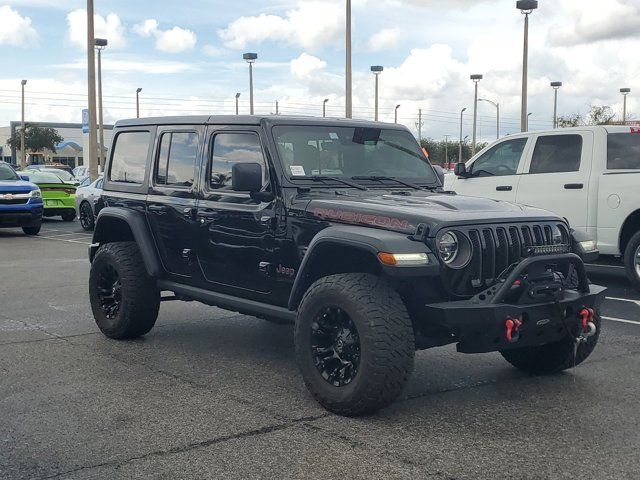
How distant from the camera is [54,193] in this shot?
879 inches

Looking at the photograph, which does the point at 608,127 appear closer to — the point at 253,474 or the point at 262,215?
the point at 262,215

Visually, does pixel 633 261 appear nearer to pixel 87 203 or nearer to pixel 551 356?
pixel 551 356

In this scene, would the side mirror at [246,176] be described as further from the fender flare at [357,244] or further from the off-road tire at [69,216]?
the off-road tire at [69,216]

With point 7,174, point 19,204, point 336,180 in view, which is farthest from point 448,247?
point 7,174

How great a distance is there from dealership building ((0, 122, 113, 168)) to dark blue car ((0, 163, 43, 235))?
193ft

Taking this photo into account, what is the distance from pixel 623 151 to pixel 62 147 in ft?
248

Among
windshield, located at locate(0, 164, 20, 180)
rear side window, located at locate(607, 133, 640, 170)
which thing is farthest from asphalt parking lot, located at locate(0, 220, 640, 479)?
windshield, located at locate(0, 164, 20, 180)

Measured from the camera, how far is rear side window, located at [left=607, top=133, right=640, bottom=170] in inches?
391

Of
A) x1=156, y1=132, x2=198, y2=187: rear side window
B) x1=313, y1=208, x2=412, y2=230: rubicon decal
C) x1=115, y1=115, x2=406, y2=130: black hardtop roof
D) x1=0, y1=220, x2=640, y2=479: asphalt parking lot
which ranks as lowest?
x1=0, y1=220, x2=640, y2=479: asphalt parking lot

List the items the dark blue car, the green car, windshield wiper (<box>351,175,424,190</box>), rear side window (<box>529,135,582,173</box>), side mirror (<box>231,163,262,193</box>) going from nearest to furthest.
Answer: side mirror (<box>231,163,262,193</box>) < windshield wiper (<box>351,175,424,190</box>) < rear side window (<box>529,135,582,173</box>) < the dark blue car < the green car

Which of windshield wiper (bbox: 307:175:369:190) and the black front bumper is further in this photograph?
windshield wiper (bbox: 307:175:369:190)

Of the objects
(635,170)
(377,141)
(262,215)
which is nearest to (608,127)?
(635,170)

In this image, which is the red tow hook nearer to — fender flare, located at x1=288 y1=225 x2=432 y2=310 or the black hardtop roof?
fender flare, located at x1=288 y1=225 x2=432 y2=310

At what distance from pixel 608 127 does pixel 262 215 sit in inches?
242
